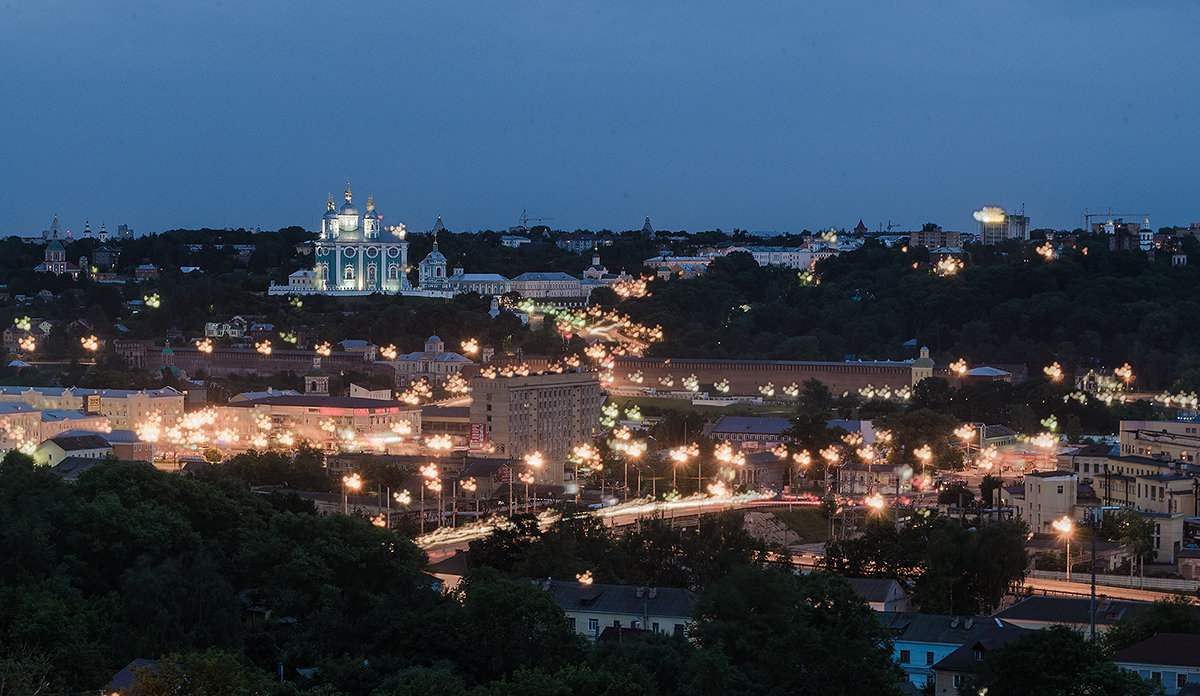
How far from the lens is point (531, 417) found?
41656 millimetres

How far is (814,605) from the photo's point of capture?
2061 centimetres

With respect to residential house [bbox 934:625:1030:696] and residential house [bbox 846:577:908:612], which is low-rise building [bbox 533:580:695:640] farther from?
residential house [bbox 934:625:1030:696]

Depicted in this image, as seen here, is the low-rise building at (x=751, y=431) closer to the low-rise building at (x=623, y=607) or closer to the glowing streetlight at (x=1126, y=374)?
the glowing streetlight at (x=1126, y=374)

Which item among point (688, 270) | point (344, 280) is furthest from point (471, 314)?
point (688, 270)

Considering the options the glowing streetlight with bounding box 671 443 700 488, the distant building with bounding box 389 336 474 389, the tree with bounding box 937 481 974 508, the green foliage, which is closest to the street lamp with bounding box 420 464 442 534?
the glowing streetlight with bounding box 671 443 700 488

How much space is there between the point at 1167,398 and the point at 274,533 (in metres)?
29.0

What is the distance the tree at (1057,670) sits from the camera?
55.4 feet

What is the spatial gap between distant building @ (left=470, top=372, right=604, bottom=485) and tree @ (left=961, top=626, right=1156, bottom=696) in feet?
73.8

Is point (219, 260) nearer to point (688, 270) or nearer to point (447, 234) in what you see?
point (447, 234)

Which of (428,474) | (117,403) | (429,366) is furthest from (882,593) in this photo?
(429,366)

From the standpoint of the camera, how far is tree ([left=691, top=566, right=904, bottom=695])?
59.9 ft

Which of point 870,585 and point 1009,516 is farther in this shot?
point 1009,516

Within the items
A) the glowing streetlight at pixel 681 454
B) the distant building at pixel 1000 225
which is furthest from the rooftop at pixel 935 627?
the distant building at pixel 1000 225

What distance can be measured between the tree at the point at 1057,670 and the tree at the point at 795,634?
3.65ft
